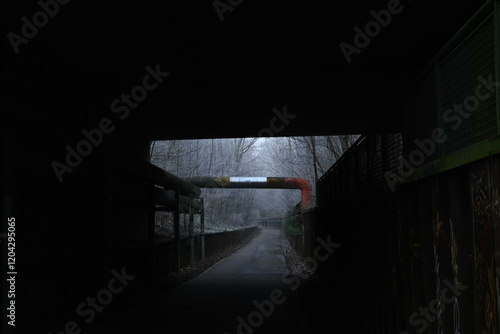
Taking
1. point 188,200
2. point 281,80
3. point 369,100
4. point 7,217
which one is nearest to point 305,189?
point 188,200

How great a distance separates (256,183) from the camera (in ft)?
112

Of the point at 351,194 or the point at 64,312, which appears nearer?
the point at 64,312

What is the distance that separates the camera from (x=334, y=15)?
24.5 ft

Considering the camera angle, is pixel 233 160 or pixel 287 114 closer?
pixel 287 114

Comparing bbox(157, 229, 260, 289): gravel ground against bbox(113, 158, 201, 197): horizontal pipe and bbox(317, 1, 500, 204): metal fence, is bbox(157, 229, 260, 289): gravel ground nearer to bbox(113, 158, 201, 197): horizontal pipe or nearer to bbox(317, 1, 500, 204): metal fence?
bbox(113, 158, 201, 197): horizontal pipe

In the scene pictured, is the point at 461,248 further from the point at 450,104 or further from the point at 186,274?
the point at 186,274

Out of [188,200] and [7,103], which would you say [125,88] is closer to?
[7,103]

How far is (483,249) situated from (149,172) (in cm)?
996

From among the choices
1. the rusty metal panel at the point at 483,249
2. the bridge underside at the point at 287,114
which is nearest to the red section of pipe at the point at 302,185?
the bridge underside at the point at 287,114

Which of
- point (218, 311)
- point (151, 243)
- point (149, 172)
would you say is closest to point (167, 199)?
point (151, 243)

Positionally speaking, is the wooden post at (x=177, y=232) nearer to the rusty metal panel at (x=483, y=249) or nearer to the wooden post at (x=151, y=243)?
the wooden post at (x=151, y=243)

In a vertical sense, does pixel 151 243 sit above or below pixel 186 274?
above

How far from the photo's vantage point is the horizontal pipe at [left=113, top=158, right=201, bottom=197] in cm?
1038

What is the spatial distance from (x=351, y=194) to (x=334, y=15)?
3.01 m
